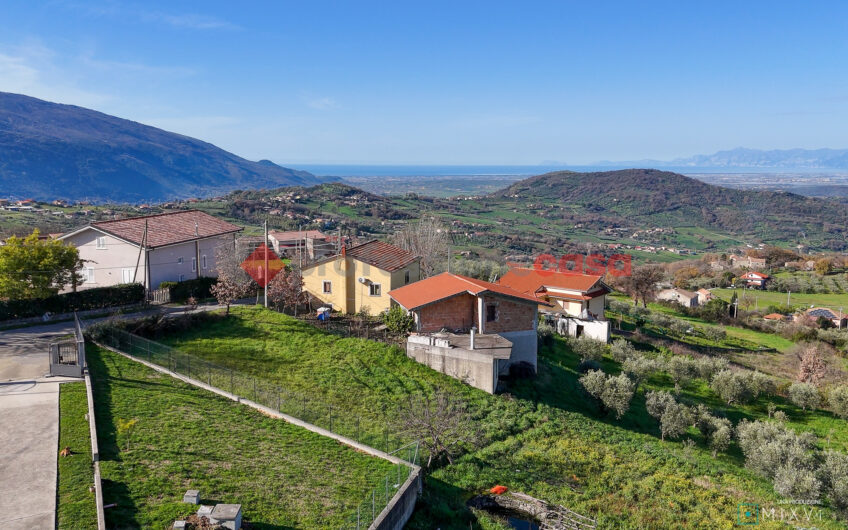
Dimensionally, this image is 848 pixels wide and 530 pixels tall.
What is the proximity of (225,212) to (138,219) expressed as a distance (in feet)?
267

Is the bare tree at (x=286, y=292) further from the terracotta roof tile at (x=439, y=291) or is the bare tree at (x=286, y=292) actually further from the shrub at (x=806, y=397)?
the shrub at (x=806, y=397)

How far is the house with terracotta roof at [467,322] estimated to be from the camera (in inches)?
922

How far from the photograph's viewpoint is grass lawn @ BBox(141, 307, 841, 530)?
15227mm

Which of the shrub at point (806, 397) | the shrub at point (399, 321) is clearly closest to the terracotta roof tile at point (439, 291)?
the shrub at point (399, 321)

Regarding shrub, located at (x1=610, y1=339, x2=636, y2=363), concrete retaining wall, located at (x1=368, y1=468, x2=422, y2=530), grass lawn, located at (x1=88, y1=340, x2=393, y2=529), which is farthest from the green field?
grass lawn, located at (x1=88, y1=340, x2=393, y2=529)

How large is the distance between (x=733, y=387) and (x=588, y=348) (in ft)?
25.5

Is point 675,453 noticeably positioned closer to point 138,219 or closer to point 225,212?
point 138,219

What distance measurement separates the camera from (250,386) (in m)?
18.5

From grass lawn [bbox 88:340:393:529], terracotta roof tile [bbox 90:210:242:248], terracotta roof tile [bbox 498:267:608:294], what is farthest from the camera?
terracotta roof tile [bbox 498:267:608:294]

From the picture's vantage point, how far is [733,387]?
2958 cm

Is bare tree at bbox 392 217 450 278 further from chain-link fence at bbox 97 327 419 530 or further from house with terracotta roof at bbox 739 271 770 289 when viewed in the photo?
house with terracotta roof at bbox 739 271 770 289

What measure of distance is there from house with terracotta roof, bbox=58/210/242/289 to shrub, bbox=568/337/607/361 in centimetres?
2401

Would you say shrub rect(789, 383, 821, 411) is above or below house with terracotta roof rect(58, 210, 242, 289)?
below

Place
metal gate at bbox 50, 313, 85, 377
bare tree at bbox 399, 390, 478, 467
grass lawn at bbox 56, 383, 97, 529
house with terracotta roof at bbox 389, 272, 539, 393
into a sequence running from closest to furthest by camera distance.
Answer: grass lawn at bbox 56, 383, 97, 529 → bare tree at bbox 399, 390, 478, 467 → metal gate at bbox 50, 313, 85, 377 → house with terracotta roof at bbox 389, 272, 539, 393
